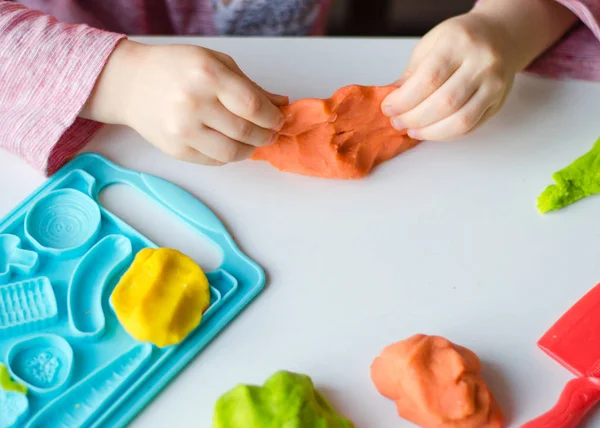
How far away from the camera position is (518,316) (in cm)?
60

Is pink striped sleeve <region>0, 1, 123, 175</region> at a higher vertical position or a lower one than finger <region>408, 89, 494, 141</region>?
lower

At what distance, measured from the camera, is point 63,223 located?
643 millimetres

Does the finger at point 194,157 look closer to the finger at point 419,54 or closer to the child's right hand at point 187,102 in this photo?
the child's right hand at point 187,102

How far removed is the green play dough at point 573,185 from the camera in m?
0.67

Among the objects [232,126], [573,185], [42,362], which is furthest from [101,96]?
[573,185]

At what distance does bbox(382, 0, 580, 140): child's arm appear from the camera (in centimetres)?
66

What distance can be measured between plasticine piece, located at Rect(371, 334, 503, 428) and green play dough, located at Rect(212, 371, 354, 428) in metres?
0.05

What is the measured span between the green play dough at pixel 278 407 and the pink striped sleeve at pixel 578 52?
1.71ft

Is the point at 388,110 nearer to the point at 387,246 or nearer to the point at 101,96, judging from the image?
the point at 387,246

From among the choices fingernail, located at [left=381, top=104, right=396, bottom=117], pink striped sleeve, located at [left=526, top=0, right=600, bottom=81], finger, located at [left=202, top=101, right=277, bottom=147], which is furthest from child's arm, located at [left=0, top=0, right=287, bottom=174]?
pink striped sleeve, located at [left=526, top=0, right=600, bottom=81]

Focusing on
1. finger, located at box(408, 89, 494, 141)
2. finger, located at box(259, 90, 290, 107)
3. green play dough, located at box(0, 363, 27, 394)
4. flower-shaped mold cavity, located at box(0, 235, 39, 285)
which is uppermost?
finger, located at box(408, 89, 494, 141)

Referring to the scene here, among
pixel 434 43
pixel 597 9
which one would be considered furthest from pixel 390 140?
pixel 597 9

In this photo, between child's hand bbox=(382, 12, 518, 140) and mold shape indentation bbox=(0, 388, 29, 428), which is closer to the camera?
mold shape indentation bbox=(0, 388, 29, 428)

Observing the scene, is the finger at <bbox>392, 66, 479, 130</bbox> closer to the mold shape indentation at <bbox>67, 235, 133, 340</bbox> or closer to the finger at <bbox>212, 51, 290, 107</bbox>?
the finger at <bbox>212, 51, 290, 107</bbox>
